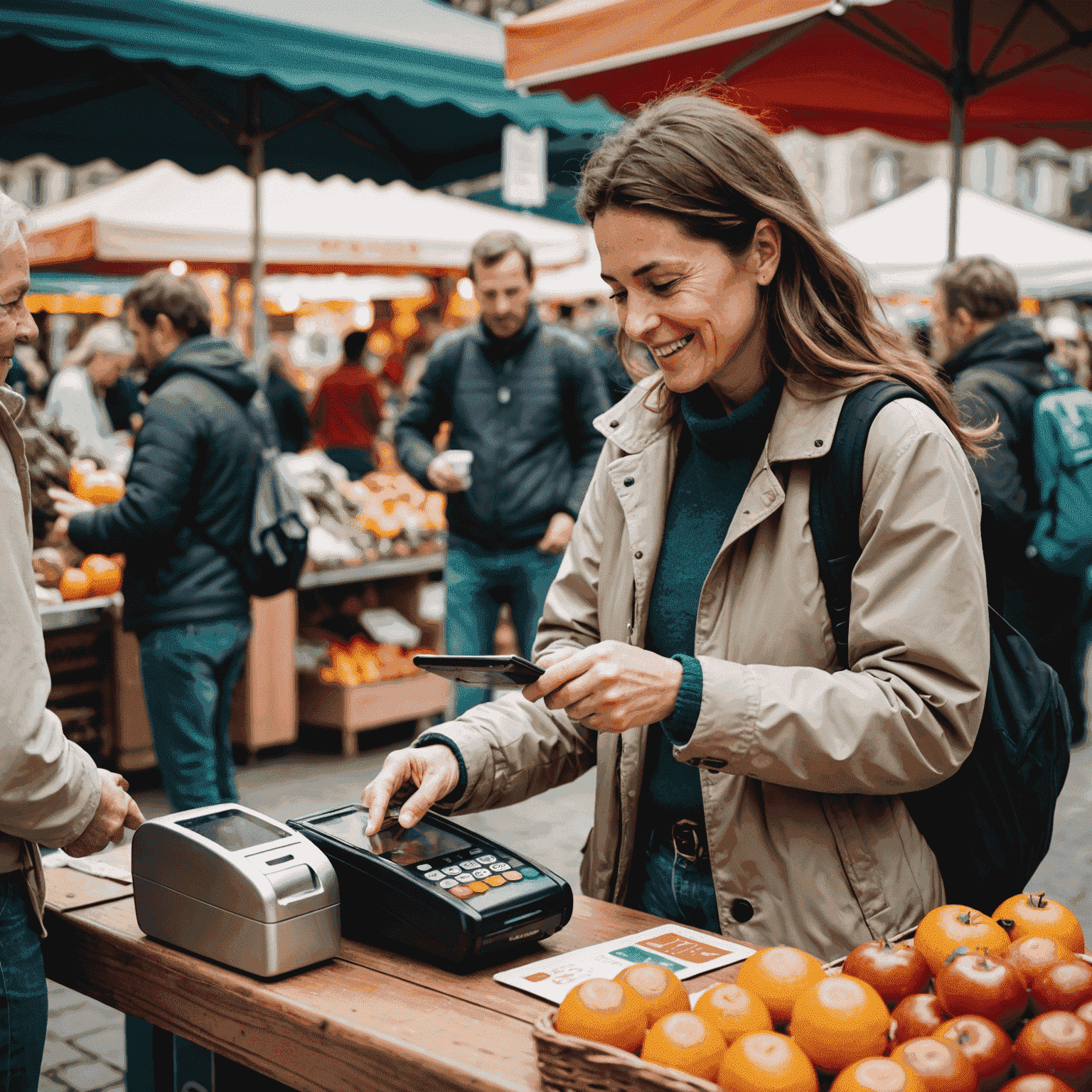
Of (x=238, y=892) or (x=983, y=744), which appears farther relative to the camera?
(x=983, y=744)

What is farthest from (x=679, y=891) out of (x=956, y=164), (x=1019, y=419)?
(x=956, y=164)

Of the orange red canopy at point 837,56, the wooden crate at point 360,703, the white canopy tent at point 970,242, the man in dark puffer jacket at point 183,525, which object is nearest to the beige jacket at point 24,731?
the man in dark puffer jacket at point 183,525

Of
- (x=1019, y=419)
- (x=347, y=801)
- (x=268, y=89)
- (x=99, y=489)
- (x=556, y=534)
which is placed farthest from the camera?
(x=268, y=89)

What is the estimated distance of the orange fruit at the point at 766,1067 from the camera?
125 centimetres

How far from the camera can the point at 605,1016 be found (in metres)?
1.33

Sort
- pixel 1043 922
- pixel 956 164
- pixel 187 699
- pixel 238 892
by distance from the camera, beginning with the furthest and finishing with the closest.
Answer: pixel 956 164, pixel 187 699, pixel 238 892, pixel 1043 922

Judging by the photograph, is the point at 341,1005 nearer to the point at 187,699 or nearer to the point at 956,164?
the point at 187,699

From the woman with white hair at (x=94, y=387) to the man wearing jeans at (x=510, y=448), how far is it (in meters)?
2.41

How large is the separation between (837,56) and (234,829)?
5.24m

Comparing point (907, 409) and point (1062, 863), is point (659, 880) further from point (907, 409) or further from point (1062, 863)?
point (1062, 863)

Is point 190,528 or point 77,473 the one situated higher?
point 77,473

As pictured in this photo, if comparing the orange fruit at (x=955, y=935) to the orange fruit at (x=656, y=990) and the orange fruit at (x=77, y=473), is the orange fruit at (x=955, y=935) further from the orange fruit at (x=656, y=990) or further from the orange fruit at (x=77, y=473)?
the orange fruit at (x=77, y=473)

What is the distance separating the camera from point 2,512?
5.47ft

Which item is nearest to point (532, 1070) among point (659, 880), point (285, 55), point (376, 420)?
point (659, 880)
